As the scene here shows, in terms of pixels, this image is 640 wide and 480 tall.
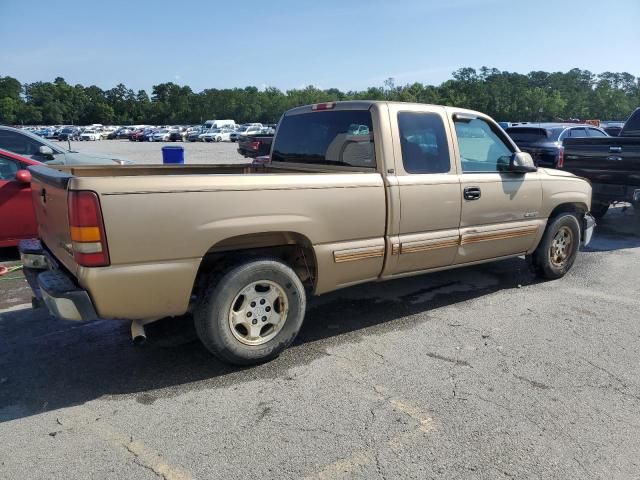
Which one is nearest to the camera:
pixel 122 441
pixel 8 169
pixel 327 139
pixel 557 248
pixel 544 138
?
pixel 122 441

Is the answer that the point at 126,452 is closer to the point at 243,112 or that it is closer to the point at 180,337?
the point at 180,337

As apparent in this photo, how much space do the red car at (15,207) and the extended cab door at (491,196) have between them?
Answer: 4994mm

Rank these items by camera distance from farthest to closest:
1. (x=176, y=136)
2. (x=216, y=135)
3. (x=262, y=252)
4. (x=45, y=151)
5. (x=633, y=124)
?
1. (x=176, y=136)
2. (x=216, y=135)
3. (x=633, y=124)
4. (x=45, y=151)
5. (x=262, y=252)

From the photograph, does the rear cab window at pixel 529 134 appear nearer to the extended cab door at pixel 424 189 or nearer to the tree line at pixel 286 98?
the extended cab door at pixel 424 189

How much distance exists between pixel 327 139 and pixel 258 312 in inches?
69.2

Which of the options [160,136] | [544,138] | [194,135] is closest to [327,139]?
[544,138]

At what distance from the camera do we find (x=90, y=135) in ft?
222

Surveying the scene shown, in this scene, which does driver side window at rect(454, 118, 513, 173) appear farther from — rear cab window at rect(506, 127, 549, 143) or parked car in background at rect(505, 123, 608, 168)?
rear cab window at rect(506, 127, 549, 143)

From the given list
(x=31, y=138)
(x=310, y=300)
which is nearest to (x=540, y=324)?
(x=310, y=300)

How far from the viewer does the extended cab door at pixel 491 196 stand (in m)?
4.61

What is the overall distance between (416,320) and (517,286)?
5.47ft

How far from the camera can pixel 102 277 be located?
2943 mm

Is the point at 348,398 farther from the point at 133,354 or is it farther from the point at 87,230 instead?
the point at 87,230

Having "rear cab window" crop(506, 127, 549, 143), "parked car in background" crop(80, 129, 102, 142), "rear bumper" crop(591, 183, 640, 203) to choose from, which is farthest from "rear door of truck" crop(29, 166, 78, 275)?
"parked car in background" crop(80, 129, 102, 142)
